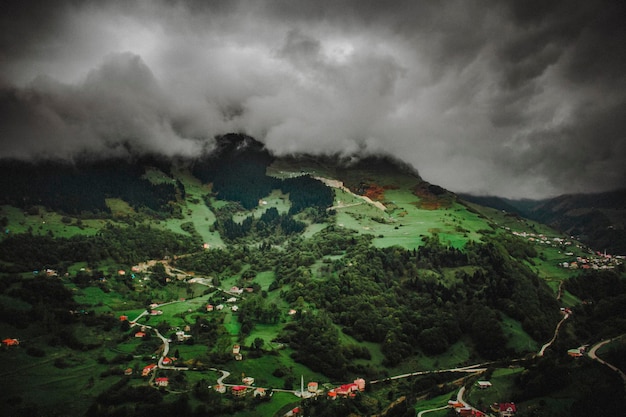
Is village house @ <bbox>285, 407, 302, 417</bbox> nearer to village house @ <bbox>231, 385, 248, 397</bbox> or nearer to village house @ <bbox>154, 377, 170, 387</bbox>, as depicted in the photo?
village house @ <bbox>231, 385, 248, 397</bbox>

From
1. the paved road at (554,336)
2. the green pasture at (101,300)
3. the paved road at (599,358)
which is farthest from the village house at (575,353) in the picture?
the green pasture at (101,300)

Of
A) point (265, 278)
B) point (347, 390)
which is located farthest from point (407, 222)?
point (347, 390)

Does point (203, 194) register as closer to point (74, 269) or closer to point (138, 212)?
point (138, 212)

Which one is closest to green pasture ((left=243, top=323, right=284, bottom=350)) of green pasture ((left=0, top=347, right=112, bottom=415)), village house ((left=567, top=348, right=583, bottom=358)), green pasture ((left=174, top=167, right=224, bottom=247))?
green pasture ((left=0, top=347, right=112, bottom=415))

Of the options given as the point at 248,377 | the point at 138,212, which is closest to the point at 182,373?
the point at 248,377

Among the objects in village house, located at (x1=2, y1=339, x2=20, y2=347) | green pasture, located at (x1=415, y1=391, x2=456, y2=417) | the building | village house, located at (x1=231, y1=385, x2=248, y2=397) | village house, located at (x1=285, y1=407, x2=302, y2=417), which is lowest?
green pasture, located at (x1=415, y1=391, x2=456, y2=417)

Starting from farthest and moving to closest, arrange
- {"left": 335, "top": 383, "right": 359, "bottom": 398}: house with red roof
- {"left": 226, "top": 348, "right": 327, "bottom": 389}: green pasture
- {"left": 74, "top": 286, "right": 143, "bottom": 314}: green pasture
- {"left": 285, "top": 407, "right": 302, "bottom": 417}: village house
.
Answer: {"left": 74, "top": 286, "right": 143, "bottom": 314}: green pasture
{"left": 226, "top": 348, "right": 327, "bottom": 389}: green pasture
{"left": 335, "top": 383, "right": 359, "bottom": 398}: house with red roof
{"left": 285, "top": 407, "right": 302, "bottom": 417}: village house

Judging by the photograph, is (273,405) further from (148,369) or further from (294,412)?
(148,369)
